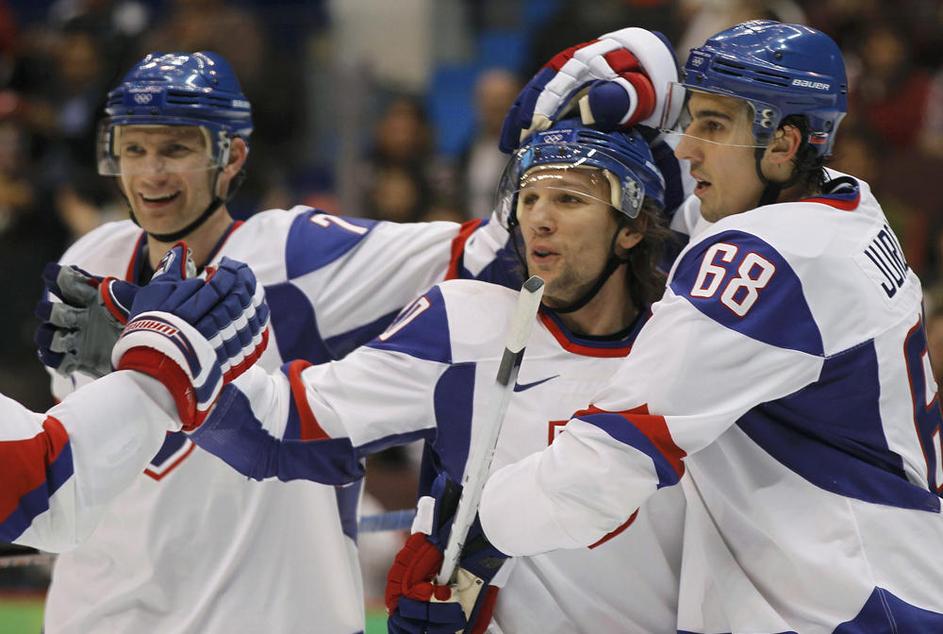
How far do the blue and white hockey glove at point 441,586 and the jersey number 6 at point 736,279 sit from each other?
0.69 m

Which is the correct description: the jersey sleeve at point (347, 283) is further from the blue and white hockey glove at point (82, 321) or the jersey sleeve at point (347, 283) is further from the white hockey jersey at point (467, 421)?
the blue and white hockey glove at point (82, 321)

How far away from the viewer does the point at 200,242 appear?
3.41 meters

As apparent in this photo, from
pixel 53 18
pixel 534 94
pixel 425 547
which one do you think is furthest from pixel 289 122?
pixel 425 547

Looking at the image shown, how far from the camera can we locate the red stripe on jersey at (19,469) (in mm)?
2094

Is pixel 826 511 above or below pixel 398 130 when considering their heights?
above

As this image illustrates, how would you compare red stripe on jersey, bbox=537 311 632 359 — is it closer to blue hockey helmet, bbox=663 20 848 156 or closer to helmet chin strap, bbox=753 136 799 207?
helmet chin strap, bbox=753 136 799 207

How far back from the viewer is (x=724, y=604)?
8.16 feet

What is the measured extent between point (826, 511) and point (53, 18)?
7.00m

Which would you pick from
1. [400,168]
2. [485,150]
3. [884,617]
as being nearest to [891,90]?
[485,150]

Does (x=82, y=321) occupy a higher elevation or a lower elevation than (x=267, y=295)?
higher

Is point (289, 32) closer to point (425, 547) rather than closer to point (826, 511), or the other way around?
point (425, 547)

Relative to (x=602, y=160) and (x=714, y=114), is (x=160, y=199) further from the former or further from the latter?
(x=714, y=114)

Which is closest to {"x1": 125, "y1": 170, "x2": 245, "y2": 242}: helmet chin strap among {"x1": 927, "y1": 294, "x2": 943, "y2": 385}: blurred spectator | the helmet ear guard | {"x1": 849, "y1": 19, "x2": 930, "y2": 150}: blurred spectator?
the helmet ear guard

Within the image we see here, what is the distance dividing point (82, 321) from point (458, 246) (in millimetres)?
974
